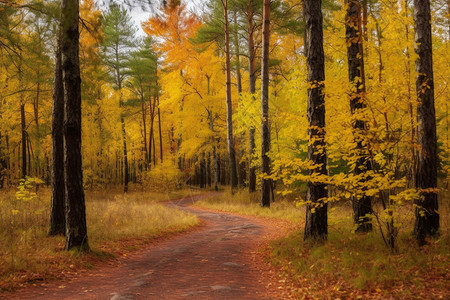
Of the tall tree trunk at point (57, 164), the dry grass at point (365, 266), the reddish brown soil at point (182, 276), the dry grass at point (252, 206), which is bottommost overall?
the dry grass at point (252, 206)

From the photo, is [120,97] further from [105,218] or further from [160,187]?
[105,218]

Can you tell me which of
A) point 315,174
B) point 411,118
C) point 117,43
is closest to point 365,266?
point 315,174

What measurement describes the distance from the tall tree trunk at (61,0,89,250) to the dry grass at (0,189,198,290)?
1.74 ft

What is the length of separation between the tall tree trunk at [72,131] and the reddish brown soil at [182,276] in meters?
1.07

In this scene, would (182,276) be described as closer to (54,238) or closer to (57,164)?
(54,238)

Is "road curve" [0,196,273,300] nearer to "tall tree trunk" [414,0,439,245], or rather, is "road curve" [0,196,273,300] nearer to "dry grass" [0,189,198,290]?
"dry grass" [0,189,198,290]

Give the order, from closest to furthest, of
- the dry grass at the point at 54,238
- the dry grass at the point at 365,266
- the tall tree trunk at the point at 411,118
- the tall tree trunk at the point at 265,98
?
the dry grass at the point at 365,266 → the dry grass at the point at 54,238 → the tall tree trunk at the point at 411,118 → the tall tree trunk at the point at 265,98

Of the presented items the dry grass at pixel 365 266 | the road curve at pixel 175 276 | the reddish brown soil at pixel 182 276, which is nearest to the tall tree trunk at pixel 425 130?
the dry grass at pixel 365 266

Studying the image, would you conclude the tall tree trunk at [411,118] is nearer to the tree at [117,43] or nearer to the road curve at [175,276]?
the road curve at [175,276]

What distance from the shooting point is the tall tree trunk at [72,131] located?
6703mm

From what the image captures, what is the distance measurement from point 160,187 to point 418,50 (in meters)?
25.1

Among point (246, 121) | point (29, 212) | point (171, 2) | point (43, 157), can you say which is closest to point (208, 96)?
point (246, 121)

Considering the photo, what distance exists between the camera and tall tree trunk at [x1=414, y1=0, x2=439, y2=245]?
593cm

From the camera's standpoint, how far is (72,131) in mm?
6766
